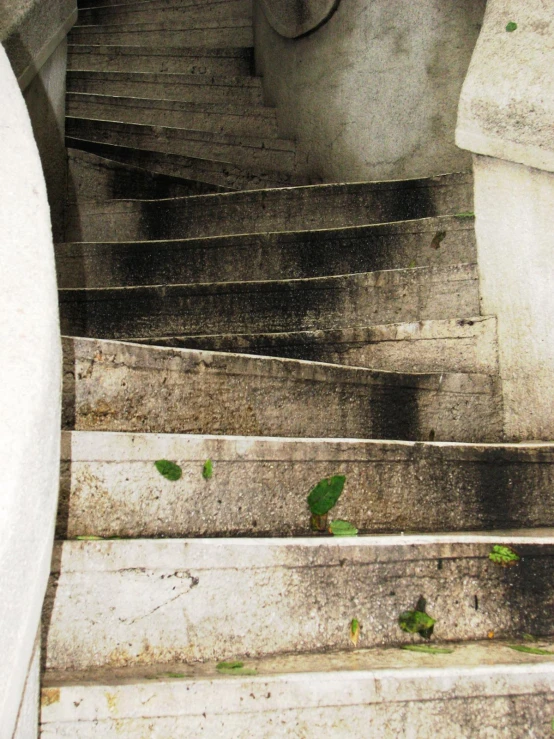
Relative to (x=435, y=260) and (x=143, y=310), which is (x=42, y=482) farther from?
(x=435, y=260)

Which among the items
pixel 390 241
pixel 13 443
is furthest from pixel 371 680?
pixel 390 241

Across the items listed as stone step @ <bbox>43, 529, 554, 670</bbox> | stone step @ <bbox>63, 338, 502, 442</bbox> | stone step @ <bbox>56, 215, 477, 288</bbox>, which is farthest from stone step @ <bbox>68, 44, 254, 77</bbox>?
stone step @ <bbox>43, 529, 554, 670</bbox>

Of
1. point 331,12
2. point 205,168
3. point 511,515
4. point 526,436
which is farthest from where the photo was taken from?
point 205,168

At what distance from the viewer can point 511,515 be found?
2270mm

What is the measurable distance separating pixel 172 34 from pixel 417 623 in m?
6.26

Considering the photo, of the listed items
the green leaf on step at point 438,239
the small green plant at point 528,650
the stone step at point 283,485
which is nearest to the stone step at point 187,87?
the green leaf on step at point 438,239

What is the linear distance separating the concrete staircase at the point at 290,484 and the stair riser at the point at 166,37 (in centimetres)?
317

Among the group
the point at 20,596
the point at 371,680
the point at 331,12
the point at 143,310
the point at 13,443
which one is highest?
the point at 331,12

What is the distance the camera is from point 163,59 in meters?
5.70

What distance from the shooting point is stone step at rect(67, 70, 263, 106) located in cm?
550

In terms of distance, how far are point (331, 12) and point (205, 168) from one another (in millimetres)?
1369

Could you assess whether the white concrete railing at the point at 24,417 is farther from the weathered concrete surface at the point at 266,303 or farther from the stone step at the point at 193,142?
the stone step at the point at 193,142

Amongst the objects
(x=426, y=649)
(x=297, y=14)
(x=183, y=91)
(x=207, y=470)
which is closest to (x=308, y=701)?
(x=426, y=649)

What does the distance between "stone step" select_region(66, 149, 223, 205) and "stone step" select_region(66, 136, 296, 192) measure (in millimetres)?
163
